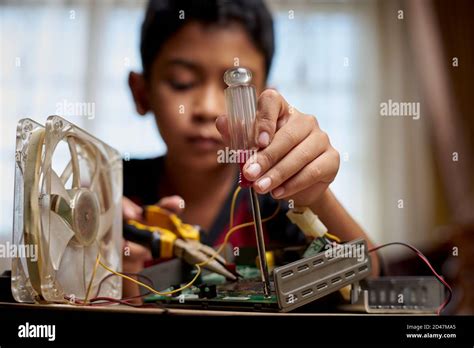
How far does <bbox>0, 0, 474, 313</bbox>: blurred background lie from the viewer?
2.16 metres

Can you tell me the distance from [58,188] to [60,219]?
0.11 feet

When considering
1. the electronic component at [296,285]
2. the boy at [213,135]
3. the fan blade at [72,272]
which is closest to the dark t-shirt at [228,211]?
the boy at [213,135]

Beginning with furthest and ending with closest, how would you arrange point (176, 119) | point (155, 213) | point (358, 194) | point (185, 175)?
point (358, 194) → point (185, 175) → point (176, 119) → point (155, 213)

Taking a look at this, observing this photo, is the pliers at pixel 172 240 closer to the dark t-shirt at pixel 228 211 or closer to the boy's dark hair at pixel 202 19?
the dark t-shirt at pixel 228 211

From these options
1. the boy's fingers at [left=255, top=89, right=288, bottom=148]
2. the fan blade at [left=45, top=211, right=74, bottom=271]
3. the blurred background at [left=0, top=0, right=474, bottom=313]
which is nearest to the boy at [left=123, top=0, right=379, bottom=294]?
the boy's fingers at [left=255, top=89, right=288, bottom=148]

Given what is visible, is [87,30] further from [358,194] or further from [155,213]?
[155,213]

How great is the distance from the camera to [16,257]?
0.51 meters

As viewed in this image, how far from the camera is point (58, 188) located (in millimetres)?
553

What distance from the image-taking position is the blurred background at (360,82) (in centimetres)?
216

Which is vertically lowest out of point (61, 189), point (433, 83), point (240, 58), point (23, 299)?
point (23, 299)

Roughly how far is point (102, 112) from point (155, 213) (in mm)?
1367

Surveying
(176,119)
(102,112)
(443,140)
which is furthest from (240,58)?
(443,140)

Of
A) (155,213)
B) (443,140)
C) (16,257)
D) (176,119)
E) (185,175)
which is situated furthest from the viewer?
(443,140)

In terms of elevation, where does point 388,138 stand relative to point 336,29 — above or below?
below
